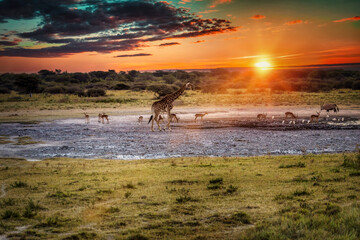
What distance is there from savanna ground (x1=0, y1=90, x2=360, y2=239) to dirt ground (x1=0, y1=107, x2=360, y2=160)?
256cm

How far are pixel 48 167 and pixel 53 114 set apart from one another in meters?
24.8

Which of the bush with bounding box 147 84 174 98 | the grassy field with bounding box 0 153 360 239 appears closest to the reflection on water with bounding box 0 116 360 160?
the grassy field with bounding box 0 153 360 239

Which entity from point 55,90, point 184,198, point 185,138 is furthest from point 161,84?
point 184,198

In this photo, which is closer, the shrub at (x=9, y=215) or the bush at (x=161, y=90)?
the shrub at (x=9, y=215)

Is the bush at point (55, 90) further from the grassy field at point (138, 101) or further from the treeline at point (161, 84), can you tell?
the grassy field at point (138, 101)

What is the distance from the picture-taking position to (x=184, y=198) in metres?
9.02

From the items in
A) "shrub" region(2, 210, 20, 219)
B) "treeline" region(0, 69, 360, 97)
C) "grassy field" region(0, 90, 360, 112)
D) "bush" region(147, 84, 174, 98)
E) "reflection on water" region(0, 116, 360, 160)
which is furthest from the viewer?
"treeline" region(0, 69, 360, 97)

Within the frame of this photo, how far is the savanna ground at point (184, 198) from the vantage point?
22.9 feet

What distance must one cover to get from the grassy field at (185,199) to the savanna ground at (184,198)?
1.0 inches

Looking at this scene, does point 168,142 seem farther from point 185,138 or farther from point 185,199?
point 185,199

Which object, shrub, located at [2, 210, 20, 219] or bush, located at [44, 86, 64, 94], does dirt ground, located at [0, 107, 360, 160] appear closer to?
shrub, located at [2, 210, 20, 219]

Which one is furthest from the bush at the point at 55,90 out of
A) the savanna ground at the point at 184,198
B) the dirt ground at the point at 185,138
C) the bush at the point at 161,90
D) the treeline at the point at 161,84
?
the savanna ground at the point at 184,198

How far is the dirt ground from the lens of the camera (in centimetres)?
1722

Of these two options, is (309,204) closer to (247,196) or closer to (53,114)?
(247,196)
